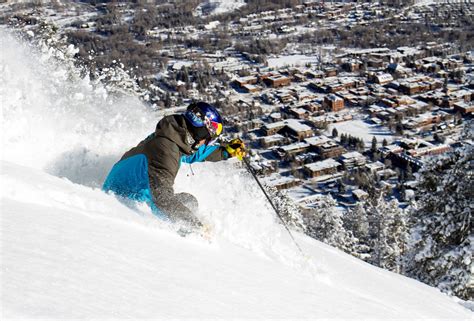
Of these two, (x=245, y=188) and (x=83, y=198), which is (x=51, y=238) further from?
(x=245, y=188)

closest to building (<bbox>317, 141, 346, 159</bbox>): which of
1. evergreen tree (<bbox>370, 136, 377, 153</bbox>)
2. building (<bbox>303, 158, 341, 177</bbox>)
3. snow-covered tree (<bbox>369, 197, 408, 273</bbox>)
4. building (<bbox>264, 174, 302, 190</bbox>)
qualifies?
building (<bbox>303, 158, 341, 177</bbox>)

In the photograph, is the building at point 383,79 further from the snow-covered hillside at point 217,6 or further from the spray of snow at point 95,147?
the spray of snow at point 95,147

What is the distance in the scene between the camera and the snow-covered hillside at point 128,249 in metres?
2.20

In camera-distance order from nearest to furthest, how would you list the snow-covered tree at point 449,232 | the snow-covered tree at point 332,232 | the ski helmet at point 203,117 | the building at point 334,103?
the ski helmet at point 203,117 < the snow-covered tree at point 449,232 < the snow-covered tree at point 332,232 < the building at point 334,103

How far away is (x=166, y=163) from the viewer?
4160 mm

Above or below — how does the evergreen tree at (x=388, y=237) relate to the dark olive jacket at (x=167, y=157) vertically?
below

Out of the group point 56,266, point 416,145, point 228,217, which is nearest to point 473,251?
point 228,217

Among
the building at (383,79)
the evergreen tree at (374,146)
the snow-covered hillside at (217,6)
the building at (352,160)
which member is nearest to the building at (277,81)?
the building at (383,79)

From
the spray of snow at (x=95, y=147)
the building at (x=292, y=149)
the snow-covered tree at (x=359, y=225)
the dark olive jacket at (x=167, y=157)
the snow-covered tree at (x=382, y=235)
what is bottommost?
the building at (x=292, y=149)

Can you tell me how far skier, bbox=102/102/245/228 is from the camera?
407 centimetres

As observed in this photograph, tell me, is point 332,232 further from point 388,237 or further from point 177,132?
point 177,132

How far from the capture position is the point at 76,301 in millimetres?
2006

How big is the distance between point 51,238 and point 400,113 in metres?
53.8

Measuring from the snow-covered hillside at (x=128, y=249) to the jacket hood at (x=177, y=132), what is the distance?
669mm
